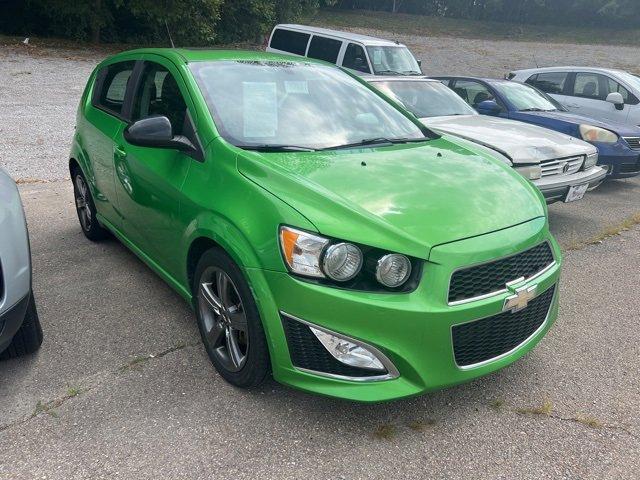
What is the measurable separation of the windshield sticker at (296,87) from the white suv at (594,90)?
7.62 m

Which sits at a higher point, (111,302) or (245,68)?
(245,68)

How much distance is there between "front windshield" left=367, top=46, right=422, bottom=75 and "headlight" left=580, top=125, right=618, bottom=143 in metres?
5.34

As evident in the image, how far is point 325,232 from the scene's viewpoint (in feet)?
7.89

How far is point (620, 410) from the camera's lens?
279cm

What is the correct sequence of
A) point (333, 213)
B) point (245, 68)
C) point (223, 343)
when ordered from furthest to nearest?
point (245, 68) < point (223, 343) < point (333, 213)

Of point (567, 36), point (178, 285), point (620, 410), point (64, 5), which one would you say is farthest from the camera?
point (567, 36)

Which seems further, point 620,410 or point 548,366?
point 548,366

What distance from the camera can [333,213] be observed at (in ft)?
8.20

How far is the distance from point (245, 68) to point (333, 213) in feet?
5.24

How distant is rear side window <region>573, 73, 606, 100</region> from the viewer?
9.82 metres

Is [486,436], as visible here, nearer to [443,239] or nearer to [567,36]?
[443,239]

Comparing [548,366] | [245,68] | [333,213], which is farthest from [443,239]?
[245,68]

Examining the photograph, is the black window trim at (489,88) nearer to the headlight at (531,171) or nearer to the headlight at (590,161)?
the headlight at (590,161)

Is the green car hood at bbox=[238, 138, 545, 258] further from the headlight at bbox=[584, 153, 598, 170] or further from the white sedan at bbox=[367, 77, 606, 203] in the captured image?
the headlight at bbox=[584, 153, 598, 170]
